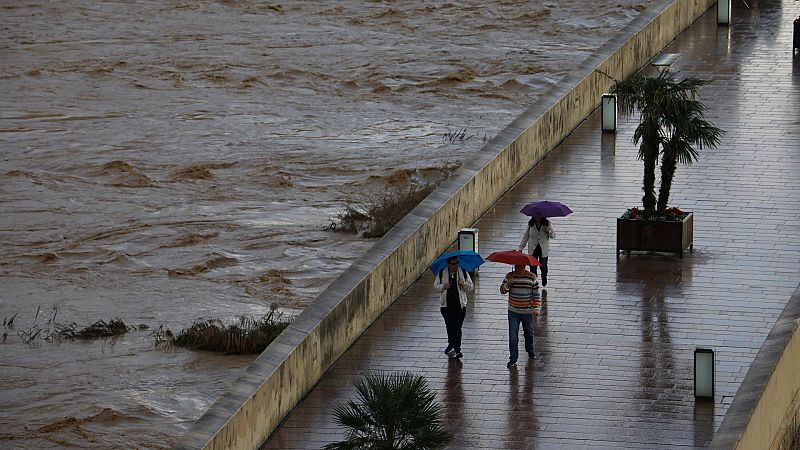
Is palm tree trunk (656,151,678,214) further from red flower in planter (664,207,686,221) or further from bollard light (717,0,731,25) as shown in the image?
bollard light (717,0,731,25)

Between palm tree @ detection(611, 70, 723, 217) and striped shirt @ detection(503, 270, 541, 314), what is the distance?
408 centimetres

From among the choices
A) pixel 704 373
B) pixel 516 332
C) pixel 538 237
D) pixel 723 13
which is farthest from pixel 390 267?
pixel 723 13

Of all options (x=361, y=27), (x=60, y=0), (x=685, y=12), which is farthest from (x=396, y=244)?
(x=60, y=0)

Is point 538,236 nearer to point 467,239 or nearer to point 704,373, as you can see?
point 467,239

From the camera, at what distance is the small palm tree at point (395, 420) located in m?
10.7

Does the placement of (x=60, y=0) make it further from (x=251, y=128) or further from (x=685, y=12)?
(x=685, y=12)

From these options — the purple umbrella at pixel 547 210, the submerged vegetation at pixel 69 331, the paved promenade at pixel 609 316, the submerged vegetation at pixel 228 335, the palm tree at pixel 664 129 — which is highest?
the palm tree at pixel 664 129

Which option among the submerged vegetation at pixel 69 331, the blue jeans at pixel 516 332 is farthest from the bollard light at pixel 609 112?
the blue jeans at pixel 516 332

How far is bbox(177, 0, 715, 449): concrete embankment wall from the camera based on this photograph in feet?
40.1

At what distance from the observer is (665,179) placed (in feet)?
56.7

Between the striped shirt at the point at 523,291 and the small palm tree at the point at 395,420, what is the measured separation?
8.55 ft

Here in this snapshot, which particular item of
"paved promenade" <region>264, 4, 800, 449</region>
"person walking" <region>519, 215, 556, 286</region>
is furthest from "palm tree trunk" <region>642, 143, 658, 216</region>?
"person walking" <region>519, 215, 556, 286</region>

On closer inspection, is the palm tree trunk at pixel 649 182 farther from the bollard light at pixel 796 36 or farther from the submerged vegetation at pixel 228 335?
the bollard light at pixel 796 36

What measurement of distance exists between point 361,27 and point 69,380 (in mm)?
23994
